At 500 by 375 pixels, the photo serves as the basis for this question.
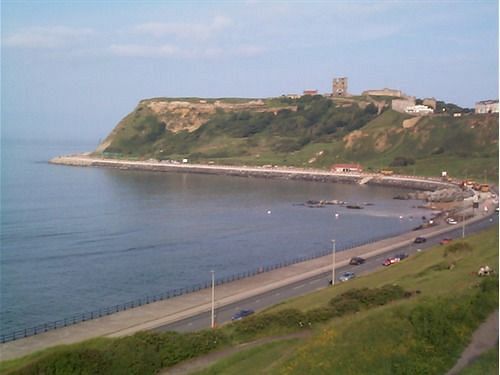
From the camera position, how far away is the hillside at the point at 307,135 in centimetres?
7656

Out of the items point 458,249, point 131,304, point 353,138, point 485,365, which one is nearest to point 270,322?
point 485,365

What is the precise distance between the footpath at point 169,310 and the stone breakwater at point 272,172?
3882 centimetres

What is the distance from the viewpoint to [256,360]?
12656mm

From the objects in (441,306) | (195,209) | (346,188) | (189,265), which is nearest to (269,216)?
(195,209)

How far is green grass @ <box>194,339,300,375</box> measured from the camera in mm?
11883

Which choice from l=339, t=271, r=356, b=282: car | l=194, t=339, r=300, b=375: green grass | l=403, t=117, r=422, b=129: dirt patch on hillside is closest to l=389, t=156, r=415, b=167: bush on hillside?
l=403, t=117, r=422, b=129: dirt patch on hillside

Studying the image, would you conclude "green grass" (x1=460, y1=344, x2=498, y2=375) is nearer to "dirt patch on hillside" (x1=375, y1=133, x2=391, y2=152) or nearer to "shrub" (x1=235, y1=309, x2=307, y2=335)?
"shrub" (x1=235, y1=309, x2=307, y2=335)

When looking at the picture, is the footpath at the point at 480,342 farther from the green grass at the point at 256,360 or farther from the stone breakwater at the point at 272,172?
the stone breakwater at the point at 272,172

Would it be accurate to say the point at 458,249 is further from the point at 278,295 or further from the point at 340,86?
the point at 340,86

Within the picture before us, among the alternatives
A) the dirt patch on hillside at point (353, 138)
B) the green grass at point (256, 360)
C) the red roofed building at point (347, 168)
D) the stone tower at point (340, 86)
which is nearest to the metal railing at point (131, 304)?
the green grass at point (256, 360)

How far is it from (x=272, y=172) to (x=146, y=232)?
42844mm

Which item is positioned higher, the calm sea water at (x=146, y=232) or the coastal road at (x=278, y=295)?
the coastal road at (x=278, y=295)

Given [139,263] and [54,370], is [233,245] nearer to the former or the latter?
[139,263]

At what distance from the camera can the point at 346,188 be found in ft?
222
